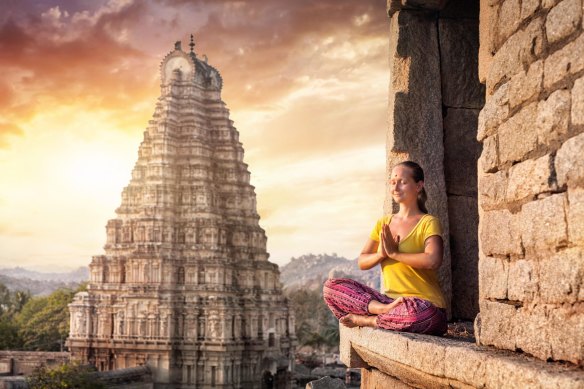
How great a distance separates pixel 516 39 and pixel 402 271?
1.82 metres

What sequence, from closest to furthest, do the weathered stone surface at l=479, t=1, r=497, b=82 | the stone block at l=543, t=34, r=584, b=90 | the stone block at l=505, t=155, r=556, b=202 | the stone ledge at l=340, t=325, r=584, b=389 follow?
the stone ledge at l=340, t=325, r=584, b=389 → the stone block at l=543, t=34, r=584, b=90 → the stone block at l=505, t=155, r=556, b=202 → the weathered stone surface at l=479, t=1, r=497, b=82

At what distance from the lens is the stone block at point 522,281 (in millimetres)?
2908

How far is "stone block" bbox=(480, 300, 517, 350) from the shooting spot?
120 inches

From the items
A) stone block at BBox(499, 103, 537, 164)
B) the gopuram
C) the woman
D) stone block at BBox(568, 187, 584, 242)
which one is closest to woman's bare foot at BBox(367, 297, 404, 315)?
the woman

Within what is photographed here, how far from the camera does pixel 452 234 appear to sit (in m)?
5.44

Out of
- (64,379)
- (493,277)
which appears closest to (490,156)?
(493,277)

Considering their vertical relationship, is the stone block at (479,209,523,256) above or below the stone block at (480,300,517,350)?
above

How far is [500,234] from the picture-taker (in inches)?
126

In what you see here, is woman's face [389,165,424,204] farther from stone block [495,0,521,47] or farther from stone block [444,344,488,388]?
stone block [444,344,488,388]

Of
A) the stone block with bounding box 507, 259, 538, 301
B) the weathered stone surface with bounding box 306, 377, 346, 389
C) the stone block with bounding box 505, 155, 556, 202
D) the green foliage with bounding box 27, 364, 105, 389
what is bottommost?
the green foliage with bounding box 27, 364, 105, 389

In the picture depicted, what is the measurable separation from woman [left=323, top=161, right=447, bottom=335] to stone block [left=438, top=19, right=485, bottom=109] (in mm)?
1136

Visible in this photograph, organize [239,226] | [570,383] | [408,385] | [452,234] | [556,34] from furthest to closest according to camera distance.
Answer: [239,226] → [452,234] → [408,385] → [556,34] → [570,383]

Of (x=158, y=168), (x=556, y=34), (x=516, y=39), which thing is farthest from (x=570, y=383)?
(x=158, y=168)

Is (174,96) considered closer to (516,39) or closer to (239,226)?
(239,226)
